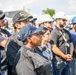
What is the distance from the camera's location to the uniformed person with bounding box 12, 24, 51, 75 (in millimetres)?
3059

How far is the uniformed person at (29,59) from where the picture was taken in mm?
3059

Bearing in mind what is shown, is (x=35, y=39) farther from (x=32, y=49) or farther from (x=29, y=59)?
(x=29, y=59)

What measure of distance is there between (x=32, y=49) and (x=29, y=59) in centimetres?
23

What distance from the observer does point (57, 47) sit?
19.1ft

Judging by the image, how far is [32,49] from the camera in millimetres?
3303

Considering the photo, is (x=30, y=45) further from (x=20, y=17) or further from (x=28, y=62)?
(x=20, y=17)

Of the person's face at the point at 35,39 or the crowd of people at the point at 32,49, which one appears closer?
the crowd of people at the point at 32,49

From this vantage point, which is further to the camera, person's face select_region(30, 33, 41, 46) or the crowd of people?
person's face select_region(30, 33, 41, 46)

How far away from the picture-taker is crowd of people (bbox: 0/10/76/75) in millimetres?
3127

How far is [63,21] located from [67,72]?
117cm

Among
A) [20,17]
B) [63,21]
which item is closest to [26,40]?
[20,17]

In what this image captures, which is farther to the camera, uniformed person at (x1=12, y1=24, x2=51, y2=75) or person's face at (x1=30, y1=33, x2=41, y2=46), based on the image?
person's face at (x1=30, y1=33, x2=41, y2=46)

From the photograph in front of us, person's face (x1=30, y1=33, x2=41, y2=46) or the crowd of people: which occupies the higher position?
person's face (x1=30, y1=33, x2=41, y2=46)

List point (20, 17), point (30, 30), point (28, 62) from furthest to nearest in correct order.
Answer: point (20, 17)
point (30, 30)
point (28, 62)
